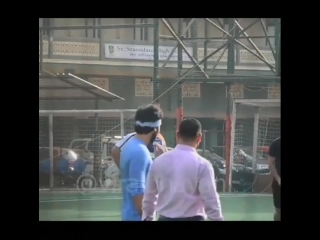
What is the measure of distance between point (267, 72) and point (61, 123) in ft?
5.64

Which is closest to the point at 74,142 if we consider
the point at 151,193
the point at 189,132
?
the point at 151,193

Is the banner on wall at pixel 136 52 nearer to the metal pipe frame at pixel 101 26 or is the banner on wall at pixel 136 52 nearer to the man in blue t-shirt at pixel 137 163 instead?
the metal pipe frame at pixel 101 26

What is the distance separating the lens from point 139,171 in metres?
4.49

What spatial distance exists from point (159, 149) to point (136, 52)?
1.00m

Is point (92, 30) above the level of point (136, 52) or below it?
above

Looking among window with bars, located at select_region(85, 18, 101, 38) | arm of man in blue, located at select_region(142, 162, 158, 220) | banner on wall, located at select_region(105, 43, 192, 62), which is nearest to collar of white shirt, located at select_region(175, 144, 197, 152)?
arm of man in blue, located at select_region(142, 162, 158, 220)

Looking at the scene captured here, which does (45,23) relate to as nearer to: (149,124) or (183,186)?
(149,124)

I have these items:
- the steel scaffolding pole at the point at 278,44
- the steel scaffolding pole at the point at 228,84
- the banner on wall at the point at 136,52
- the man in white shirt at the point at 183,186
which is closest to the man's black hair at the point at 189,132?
the man in white shirt at the point at 183,186

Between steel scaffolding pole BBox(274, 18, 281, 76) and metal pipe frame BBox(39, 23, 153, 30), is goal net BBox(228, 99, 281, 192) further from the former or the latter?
metal pipe frame BBox(39, 23, 153, 30)

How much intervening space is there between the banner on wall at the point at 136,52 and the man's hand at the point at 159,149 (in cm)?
92

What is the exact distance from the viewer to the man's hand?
15.1 ft
